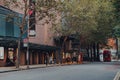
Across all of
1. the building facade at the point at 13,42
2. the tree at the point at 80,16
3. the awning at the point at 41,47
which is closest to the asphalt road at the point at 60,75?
the building facade at the point at 13,42

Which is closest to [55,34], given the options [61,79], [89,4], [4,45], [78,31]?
[78,31]

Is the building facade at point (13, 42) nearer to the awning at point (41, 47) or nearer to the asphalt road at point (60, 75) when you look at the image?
the awning at point (41, 47)

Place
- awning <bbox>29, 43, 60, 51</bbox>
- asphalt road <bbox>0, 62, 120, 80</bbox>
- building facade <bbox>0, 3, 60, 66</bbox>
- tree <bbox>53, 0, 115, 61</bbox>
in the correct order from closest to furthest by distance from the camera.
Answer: asphalt road <bbox>0, 62, 120, 80</bbox> < building facade <bbox>0, 3, 60, 66</bbox> < awning <bbox>29, 43, 60, 51</bbox> < tree <bbox>53, 0, 115, 61</bbox>

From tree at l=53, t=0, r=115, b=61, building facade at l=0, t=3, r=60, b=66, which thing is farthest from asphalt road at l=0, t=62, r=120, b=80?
tree at l=53, t=0, r=115, b=61

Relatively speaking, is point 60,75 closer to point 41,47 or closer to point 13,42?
point 13,42

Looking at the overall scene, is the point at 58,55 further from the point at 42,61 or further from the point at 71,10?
the point at 71,10

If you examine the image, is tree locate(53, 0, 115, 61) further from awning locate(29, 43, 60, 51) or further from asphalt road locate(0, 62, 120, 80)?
asphalt road locate(0, 62, 120, 80)

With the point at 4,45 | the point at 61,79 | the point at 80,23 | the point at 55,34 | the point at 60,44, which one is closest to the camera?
the point at 61,79

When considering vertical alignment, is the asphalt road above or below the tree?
below

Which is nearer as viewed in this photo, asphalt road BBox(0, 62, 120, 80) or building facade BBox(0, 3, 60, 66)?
asphalt road BBox(0, 62, 120, 80)

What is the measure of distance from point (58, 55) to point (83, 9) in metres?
13.7

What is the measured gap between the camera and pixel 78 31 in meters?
68.1

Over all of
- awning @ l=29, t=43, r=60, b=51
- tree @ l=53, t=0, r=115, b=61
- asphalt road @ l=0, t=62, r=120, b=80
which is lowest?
asphalt road @ l=0, t=62, r=120, b=80

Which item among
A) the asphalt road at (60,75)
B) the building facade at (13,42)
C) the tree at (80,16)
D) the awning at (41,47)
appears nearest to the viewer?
the asphalt road at (60,75)
